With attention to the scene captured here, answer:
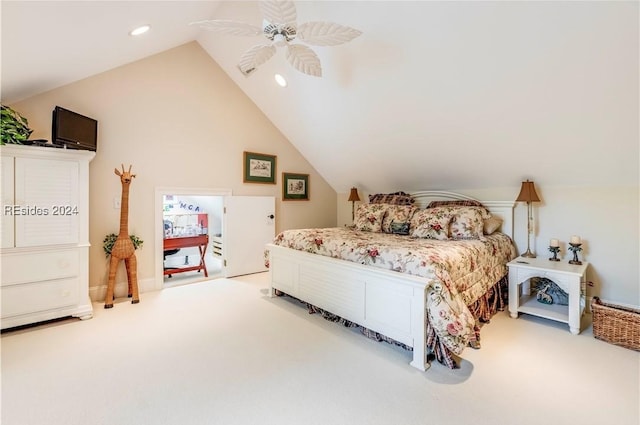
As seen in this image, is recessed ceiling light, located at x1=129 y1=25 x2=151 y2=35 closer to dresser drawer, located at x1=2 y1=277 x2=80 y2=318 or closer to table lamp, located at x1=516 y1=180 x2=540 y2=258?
dresser drawer, located at x1=2 y1=277 x2=80 y2=318

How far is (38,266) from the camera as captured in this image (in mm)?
2615

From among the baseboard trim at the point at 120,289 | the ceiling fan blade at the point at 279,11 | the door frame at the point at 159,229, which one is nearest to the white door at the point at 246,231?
the door frame at the point at 159,229

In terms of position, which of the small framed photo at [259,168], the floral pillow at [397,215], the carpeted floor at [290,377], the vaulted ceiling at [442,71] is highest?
the vaulted ceiling at [442,71]

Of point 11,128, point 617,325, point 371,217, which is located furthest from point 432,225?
point 11,128

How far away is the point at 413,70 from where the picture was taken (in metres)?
2.68

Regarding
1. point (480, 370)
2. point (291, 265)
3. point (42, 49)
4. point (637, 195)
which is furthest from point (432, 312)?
point (42, 49)

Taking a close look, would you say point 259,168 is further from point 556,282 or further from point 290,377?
point 556,282

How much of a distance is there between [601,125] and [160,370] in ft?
12.6

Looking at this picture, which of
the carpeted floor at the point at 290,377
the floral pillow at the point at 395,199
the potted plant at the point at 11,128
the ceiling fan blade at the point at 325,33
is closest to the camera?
the carpeted floor at the point at 290,377

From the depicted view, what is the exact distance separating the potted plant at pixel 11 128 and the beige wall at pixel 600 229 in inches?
197

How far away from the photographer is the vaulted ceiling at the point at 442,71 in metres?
2.00

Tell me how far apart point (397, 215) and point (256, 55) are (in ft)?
7.95

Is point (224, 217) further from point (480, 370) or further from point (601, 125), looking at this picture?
point (601, 125)

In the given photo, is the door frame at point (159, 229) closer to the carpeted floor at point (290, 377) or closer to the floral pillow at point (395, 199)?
the carpeted floor at point (290, 377)
